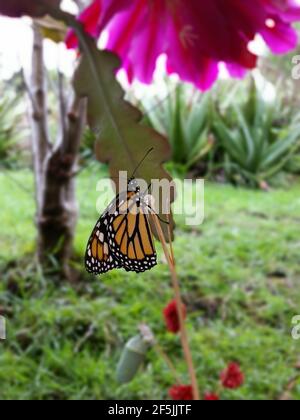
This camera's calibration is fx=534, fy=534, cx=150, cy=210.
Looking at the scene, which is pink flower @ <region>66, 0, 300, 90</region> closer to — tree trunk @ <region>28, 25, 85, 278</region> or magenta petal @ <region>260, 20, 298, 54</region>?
magenta petal @ <region>260, 20, 298, 54</region>

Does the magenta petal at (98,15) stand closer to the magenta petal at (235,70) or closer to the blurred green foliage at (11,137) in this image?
the magenta petal at (235,70)

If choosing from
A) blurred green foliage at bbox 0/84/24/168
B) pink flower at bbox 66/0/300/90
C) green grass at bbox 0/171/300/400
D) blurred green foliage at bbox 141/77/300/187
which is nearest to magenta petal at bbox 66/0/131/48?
pink flower at bbox 66/0/300/90

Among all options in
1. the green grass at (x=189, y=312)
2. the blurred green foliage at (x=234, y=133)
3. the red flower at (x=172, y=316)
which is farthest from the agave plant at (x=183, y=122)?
the red flower at (x=172, y=316)

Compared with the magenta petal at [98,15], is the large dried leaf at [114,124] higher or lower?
lower

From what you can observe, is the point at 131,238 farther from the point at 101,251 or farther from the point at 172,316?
the point at 172,316

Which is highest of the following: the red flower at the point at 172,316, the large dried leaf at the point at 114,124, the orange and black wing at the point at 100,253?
the large dried leaf at the point at 114,124

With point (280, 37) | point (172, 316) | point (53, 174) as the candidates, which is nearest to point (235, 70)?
point (280, 37)
